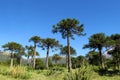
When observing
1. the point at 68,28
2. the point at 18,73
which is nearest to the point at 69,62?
the point at 68,28

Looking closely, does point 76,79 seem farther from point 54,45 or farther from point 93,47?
point 54,45

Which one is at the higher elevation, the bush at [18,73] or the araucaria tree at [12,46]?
the araucaria tree at [12,46]

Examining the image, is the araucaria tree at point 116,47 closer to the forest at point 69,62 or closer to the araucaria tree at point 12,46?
the forest at point 69,62

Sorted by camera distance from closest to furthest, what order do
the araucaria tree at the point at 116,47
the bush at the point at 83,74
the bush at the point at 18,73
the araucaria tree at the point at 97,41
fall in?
the bush at the point at 83,74
the bush at the point at 18,73
the araucaria tree at the point at 116,47
the araucaria tree at the point at 97,41

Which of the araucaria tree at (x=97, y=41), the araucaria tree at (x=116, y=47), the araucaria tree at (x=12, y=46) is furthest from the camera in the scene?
the araucaria tree at (x=12, y=46)

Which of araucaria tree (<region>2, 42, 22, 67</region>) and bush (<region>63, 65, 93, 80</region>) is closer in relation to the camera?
bush (<region>63, 65, 93, 80</region>)

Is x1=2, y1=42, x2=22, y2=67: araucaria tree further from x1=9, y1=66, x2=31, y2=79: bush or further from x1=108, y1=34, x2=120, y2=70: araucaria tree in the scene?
x1=9, y1=66, x2=31, y2=79: bush

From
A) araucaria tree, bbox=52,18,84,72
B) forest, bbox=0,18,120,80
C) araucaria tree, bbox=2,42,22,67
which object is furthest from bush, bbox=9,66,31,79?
araucaria tree, bbox=2,42,22,67

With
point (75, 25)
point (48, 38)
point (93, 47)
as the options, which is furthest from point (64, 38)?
point (48, 38)

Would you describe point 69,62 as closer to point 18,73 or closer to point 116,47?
point 116,47

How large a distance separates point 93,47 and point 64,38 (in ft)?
22.4

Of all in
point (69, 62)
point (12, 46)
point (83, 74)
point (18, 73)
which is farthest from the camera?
point (12, 46)

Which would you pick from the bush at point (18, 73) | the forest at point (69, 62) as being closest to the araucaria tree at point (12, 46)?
the forest at point (69, 62)

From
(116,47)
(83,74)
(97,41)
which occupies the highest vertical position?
(97,41)
